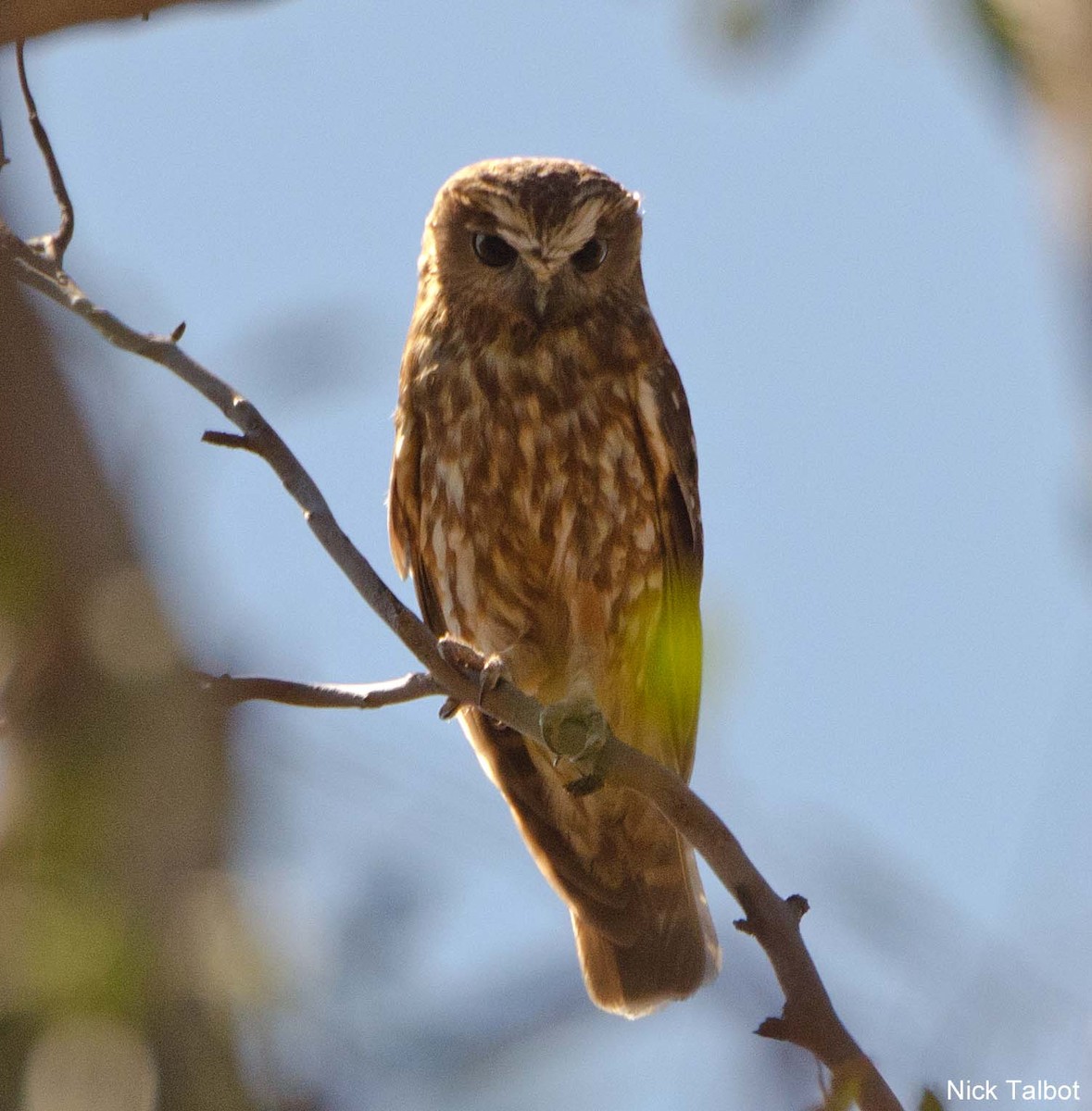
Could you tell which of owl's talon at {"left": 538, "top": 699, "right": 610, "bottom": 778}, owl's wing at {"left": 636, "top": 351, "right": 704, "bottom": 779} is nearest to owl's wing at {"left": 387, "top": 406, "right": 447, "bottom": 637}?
owl's wing at {"left": 636, "top": 351, "right": 704, "bottom": 779}

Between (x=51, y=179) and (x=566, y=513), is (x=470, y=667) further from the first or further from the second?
(x=51, y=179)

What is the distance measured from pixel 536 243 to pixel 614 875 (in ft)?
5.33

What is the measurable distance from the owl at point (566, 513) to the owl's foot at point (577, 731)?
761 millimetres

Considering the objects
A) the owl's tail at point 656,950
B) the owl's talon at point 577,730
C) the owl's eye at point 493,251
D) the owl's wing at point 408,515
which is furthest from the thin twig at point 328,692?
the owl's eye at point 493,251

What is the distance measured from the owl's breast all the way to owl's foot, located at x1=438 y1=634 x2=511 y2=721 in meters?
0.56

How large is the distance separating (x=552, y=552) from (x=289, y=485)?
128cm

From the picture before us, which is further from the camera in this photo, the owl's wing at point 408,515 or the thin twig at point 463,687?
the owl's wing at point 408,515

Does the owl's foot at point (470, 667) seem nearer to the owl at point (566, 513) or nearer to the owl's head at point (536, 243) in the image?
the owl at point (566, 513)

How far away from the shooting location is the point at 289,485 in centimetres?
274

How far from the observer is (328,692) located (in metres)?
2.68

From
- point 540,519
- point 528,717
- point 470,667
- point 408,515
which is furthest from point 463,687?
point 408,515

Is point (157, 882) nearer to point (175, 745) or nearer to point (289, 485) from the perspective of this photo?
point (175, 745)

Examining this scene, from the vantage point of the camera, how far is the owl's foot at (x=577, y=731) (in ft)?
9.71

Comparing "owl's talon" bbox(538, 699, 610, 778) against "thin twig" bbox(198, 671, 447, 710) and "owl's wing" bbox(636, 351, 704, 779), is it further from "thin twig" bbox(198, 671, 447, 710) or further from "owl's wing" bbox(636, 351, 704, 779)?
"owl's wing" bbox(636, 351, 704, 779)
